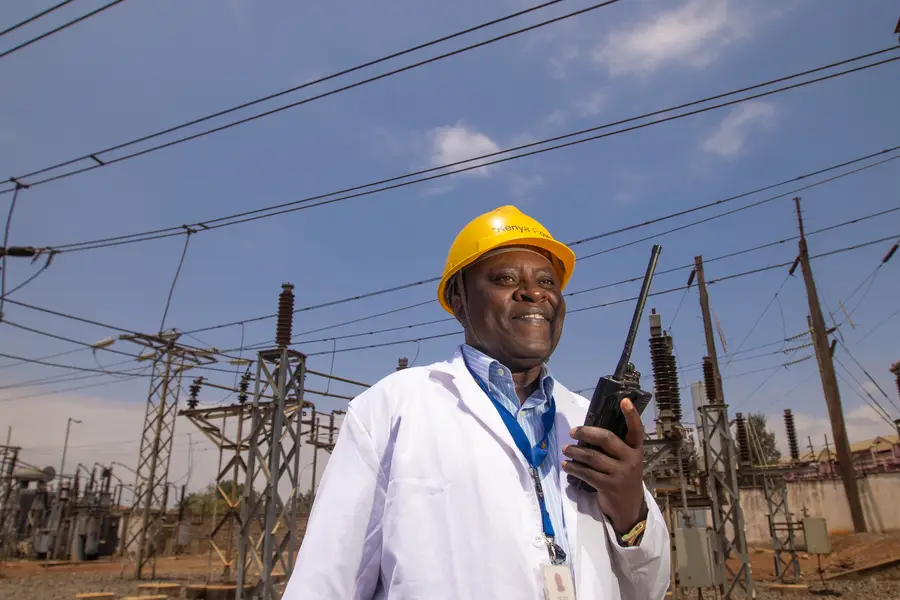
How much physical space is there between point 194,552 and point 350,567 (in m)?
45.2

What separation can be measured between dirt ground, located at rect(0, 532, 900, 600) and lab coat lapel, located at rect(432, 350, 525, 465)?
2036 centimetres

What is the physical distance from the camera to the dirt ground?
19016 mm

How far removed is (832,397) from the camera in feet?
87.9

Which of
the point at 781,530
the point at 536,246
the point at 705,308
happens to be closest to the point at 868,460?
the point at 781,530

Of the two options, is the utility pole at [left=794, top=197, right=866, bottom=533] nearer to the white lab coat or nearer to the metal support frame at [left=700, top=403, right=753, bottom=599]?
the metal support frame at [left=700, top=403, right=753, bottom=599]

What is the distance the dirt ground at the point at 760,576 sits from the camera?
62.4 feet

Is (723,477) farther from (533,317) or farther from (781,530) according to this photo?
(533,317)

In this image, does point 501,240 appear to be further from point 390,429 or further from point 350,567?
point 350,567

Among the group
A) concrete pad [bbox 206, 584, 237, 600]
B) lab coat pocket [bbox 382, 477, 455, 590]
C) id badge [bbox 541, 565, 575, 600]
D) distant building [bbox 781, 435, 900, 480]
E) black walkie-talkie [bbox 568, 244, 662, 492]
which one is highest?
distant building [bbox 781, 435, 900, 480]

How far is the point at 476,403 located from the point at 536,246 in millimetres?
887

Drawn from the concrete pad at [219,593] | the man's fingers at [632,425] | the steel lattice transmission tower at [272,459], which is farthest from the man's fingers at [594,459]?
→ the concrete pad at [219,593]

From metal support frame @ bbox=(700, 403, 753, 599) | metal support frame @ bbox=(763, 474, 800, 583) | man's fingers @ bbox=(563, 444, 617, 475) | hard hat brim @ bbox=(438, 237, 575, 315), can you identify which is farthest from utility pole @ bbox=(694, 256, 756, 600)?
man's fingers @ bbox=(563, 444, 617, 475)

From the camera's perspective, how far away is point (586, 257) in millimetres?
13211

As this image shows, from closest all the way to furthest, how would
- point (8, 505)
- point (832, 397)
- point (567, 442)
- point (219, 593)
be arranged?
1. point (567, 442)
2. point (219, 593)
3. point (832, 397)
4. point (8, 505)
